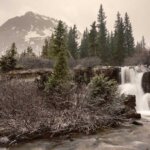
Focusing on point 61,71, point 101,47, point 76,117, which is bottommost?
point 76,117

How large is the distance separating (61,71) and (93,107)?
11.0 m

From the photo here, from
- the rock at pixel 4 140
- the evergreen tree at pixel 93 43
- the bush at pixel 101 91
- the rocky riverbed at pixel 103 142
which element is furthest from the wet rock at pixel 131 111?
the evergreen tree at pixel 93 43

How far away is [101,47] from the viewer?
56625 millimetres

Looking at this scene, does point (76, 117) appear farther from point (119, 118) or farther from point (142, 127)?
point (142, 127)

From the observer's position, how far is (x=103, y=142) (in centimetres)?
1290

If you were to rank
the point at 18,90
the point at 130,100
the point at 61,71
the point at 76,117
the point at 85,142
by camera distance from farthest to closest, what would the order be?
the point at 61,71, the point at 130,100, the point at 18,90, the point at 76,117, the point at 85,142

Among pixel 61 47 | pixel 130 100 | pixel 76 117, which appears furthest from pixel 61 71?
pixel 76 117

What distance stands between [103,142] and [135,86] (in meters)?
18.1

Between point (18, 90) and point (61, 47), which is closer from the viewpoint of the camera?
point (18, 90)

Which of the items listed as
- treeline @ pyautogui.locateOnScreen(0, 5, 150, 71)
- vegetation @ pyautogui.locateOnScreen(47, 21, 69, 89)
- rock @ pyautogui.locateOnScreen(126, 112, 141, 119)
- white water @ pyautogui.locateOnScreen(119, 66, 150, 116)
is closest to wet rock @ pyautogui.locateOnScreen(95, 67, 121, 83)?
white water @ pyautogui.locateOnScreen(119, 66, 150, 116)

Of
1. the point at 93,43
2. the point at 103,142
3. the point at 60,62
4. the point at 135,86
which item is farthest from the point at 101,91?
the point at 93,43

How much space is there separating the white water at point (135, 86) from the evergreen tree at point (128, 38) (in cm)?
2519

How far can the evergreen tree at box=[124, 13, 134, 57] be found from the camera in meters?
59.3

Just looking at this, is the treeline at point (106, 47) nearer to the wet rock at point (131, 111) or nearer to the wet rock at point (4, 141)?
the wet rock at point (131, 111)
